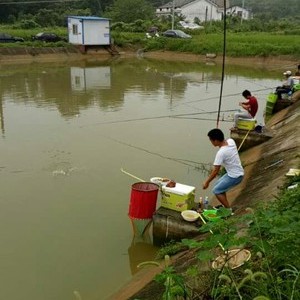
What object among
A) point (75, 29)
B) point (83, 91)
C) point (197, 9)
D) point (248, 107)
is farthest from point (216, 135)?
point (197, 9)

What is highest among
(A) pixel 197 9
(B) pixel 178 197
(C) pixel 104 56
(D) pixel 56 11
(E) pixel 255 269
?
(A) pixel 197 9

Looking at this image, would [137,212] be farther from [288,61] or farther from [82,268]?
[288,61]

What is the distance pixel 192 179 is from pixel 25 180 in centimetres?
358

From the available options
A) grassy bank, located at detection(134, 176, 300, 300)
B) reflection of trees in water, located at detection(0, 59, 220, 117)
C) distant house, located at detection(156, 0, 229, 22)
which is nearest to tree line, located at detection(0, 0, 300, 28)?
distant house, located at detection(156, 0, 229, 22)

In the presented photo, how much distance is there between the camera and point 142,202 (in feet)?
19.9

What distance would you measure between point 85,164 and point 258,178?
13.1 ft

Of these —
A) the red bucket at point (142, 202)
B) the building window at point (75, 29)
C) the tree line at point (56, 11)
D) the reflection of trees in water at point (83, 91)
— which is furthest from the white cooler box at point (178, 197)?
the tree line at point (56, 11)

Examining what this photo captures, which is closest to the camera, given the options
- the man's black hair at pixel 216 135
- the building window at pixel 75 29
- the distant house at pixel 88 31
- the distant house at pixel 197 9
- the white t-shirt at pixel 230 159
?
the man's black hair at pixel 216 135

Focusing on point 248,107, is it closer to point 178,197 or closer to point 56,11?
point 178,197

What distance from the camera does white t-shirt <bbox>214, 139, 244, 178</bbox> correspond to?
19.7 feet

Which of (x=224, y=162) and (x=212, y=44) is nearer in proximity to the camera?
(x=224, y=162)

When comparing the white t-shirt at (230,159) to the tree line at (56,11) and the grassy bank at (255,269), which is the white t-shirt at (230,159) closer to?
the grassy bank at (255,269)

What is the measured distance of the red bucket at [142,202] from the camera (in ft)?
19.8

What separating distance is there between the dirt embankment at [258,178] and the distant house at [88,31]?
87.6 ft
